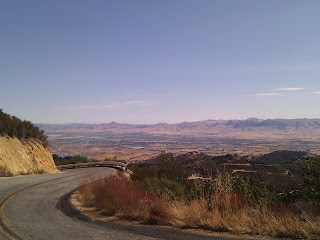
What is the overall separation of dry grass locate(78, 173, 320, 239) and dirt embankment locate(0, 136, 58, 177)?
15797 millimetres

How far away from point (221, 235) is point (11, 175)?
65.8ft

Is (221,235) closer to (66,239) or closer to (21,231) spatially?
(66,239)

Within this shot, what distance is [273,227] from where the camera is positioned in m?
6.80

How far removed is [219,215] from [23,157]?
935 inches

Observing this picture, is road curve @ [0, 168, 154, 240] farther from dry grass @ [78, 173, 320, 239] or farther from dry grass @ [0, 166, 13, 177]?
dry grass @ [0, 166, 13, 177]

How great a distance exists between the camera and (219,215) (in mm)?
7672

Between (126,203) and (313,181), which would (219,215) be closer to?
(313,181)

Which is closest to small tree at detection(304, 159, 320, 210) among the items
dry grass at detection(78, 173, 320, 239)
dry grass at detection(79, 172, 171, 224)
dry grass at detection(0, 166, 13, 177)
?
dry grass at detection(78, 173, 320, 239)

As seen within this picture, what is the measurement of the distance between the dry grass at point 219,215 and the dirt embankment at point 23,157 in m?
15.8

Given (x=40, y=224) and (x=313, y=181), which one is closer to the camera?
(x=40, y=224)

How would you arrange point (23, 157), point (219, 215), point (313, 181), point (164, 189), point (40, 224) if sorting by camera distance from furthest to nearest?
point (23, 157), point (164, 189), point (313, 181), point (40, 224), point (219, 215)

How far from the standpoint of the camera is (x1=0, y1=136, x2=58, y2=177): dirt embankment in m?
23.0

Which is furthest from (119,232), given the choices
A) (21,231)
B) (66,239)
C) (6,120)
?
(6,120)

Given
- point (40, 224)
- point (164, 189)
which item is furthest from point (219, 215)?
point (164, 189)
